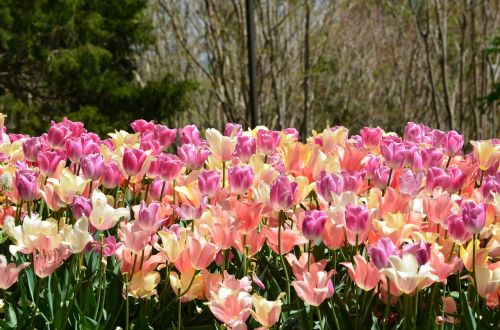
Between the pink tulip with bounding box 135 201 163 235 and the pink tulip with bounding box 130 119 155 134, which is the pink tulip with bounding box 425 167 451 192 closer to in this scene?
the pink tulip with bounding box 135 201 163 235

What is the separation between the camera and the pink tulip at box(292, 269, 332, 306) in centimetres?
150

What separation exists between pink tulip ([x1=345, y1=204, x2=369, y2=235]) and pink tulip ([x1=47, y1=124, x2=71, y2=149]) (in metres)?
1.30

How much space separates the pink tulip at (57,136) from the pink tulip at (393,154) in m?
1.09

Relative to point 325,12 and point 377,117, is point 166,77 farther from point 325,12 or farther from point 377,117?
point 377,117

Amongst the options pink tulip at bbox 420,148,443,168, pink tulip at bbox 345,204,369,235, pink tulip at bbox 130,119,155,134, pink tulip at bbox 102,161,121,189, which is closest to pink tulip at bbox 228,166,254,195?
pink tulip at bbox 102,161,121,189

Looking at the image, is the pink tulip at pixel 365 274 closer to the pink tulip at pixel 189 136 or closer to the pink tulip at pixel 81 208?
the pink tulip at pixel 81 208

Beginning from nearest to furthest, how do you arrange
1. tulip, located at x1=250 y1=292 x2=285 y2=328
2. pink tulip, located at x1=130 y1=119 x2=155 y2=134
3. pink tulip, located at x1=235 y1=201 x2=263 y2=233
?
tulip, located at x1=250 y1=292 x2=285 y2=328
pink tulip, located at x1=235 y1=201 x2=263 y2=233
pink tulip, located at x1=130 y1=119 x2=155 y2=134

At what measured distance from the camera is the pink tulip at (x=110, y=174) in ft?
6.95

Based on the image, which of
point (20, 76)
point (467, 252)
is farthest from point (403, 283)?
point (20, 76)

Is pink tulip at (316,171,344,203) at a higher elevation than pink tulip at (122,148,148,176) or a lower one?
lower

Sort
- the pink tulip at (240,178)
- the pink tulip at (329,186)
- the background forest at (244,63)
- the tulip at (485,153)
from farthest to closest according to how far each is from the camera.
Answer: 1. the background forest at (244,63)
2. the tulip at (485,153)
3. the pink tulip at (240,178)
4. the pink tulip at (329,186)

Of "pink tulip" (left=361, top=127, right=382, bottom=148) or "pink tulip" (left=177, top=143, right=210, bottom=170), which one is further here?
"pink tulip" (left=361, top=127, right=382, bottom=148)

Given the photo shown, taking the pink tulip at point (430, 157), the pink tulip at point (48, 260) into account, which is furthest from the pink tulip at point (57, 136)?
the pink tulip at point (430, 157)

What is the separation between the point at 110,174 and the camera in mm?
2123
